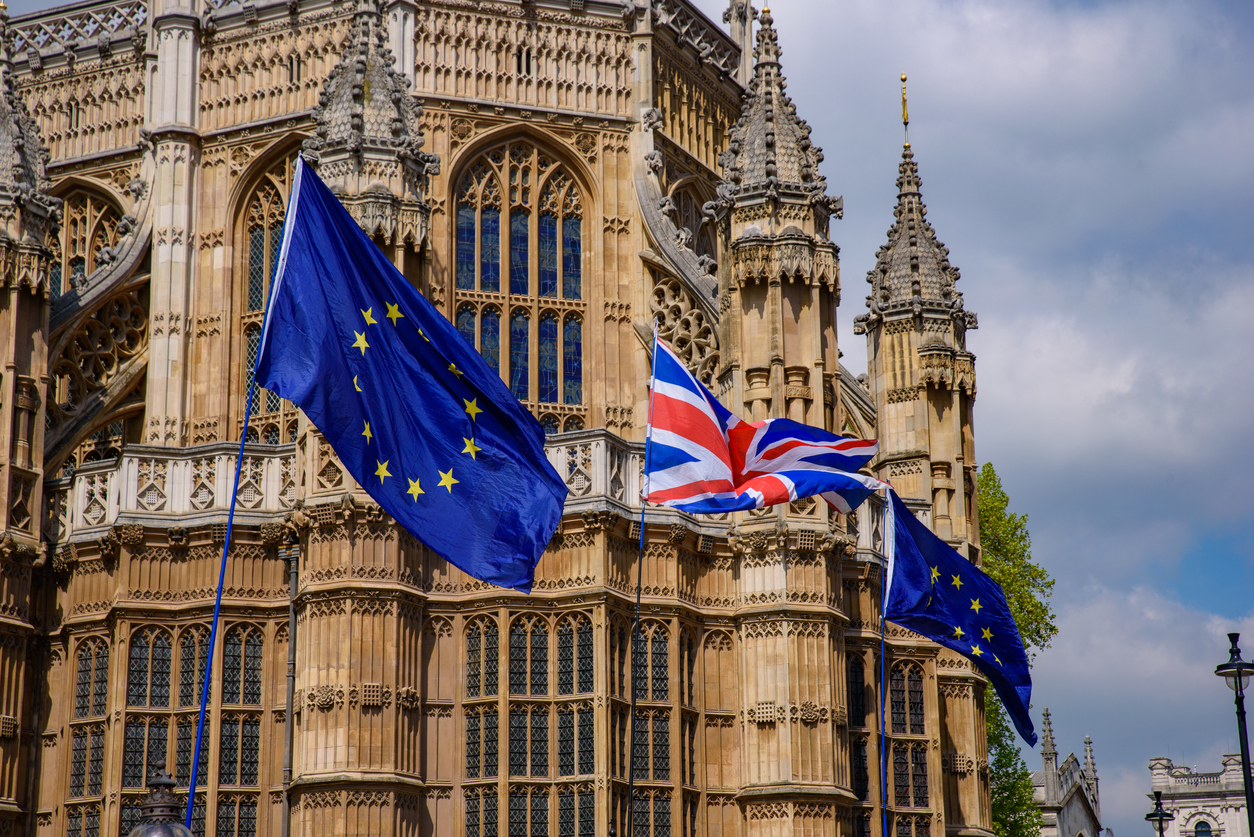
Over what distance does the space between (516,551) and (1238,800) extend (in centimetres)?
10621

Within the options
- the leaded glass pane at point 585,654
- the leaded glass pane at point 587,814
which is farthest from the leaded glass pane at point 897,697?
the leaded glass pane at point 587,814

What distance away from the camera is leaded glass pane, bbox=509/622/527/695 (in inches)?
1288

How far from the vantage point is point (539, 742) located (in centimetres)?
3253

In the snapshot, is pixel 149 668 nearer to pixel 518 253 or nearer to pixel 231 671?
pixel 231 671

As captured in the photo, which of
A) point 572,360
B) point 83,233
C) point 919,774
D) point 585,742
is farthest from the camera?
point 83,233

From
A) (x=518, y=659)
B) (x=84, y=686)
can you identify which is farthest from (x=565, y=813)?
(x=84, y=686)

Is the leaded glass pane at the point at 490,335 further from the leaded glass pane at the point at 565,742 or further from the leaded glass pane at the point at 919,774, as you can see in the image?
the leaded glass pane at the point at 919,774

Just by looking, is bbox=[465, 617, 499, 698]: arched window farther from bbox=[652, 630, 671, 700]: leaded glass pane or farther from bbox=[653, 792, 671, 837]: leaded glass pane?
bbox=[653, 792, 671, 837]: leaded glass pane

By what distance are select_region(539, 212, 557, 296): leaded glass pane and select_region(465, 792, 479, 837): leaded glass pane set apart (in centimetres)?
1110

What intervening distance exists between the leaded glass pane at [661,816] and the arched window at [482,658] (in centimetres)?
346

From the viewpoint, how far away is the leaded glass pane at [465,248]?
124 ft

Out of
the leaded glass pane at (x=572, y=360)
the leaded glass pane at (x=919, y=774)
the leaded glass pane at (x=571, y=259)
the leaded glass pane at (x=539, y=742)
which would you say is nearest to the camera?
the leaded glass pane at (x=539, y=742)

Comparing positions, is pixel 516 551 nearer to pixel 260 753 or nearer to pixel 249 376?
pixel 260 753

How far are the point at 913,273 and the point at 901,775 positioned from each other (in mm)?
11463
